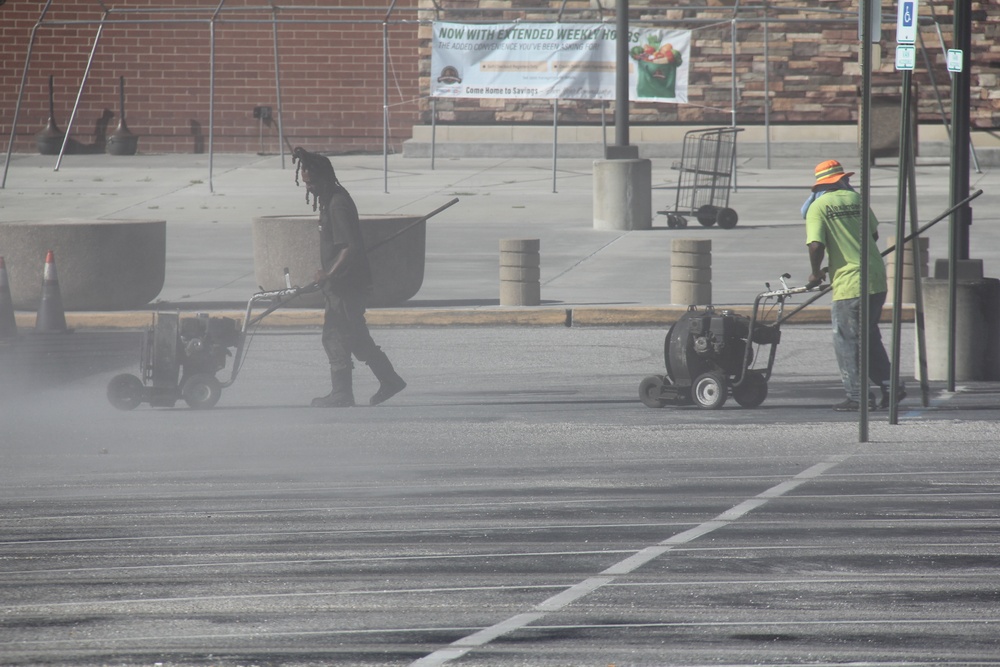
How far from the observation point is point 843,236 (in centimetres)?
1038

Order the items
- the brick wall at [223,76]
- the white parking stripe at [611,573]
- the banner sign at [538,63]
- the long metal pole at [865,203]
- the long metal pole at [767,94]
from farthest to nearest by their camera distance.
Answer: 1. the brick wall at [223,76]
2. the long metal pole at [767,94]
3. the banner sign at [538,63]
4. the long metal pole at [865,203]
5. the white parking stripe at [611,573]

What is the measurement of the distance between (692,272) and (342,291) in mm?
5044

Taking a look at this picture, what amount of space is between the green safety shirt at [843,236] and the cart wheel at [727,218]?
9850 millimetres

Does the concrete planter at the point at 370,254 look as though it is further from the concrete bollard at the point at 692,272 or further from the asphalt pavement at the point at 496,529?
the asphalt pavement at the point at 496,529

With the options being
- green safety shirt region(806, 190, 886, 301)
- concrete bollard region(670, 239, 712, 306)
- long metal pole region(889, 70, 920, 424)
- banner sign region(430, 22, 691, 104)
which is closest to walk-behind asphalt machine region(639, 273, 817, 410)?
green safety shirt region(806, 190, 886, 301)

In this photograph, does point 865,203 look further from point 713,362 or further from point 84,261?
point 84,261

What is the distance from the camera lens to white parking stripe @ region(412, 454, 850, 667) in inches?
205

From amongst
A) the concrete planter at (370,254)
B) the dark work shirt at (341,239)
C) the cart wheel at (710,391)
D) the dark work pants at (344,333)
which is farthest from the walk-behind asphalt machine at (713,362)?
the concrete planter at (370,254)

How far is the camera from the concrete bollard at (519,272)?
15.0m

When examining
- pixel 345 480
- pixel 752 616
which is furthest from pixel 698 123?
pixel 752 616

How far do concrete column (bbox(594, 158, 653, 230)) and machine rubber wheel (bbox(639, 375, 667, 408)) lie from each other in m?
9.99

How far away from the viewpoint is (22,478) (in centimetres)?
831

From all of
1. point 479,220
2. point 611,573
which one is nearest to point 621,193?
point 479,220

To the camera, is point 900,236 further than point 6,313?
No
